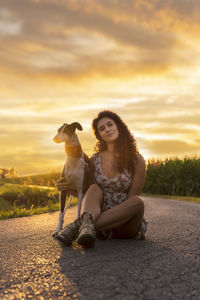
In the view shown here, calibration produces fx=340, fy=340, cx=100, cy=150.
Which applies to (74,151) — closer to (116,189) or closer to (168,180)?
(116,189)

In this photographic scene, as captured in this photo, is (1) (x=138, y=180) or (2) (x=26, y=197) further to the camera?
(2) (x=26, y=197)

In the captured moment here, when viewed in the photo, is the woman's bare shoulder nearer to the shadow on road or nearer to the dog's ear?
the shadow on road

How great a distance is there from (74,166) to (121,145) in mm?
868

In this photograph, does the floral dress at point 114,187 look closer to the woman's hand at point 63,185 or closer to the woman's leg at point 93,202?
the woman's leg at point 93,202

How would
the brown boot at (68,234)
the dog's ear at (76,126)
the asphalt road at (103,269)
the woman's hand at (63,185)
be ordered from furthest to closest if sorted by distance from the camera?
the dog's ear at (76,126), the woman's hand at (63,185), the brown boot at (68,234), the asphalt road at (103,269)

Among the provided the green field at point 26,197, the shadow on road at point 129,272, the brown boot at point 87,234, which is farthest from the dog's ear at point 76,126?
the green field at point 26,197

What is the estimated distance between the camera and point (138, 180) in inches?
187

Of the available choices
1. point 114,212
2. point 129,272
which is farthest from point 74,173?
point 129,272

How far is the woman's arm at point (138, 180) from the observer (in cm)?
474

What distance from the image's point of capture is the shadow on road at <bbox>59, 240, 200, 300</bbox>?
2.67 metres

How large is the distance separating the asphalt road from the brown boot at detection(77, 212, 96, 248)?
0.12m

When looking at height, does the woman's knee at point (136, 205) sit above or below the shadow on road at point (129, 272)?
above

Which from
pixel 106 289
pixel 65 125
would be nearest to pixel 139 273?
pixel 106 289

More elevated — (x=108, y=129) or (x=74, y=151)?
(x=108, y=129)
